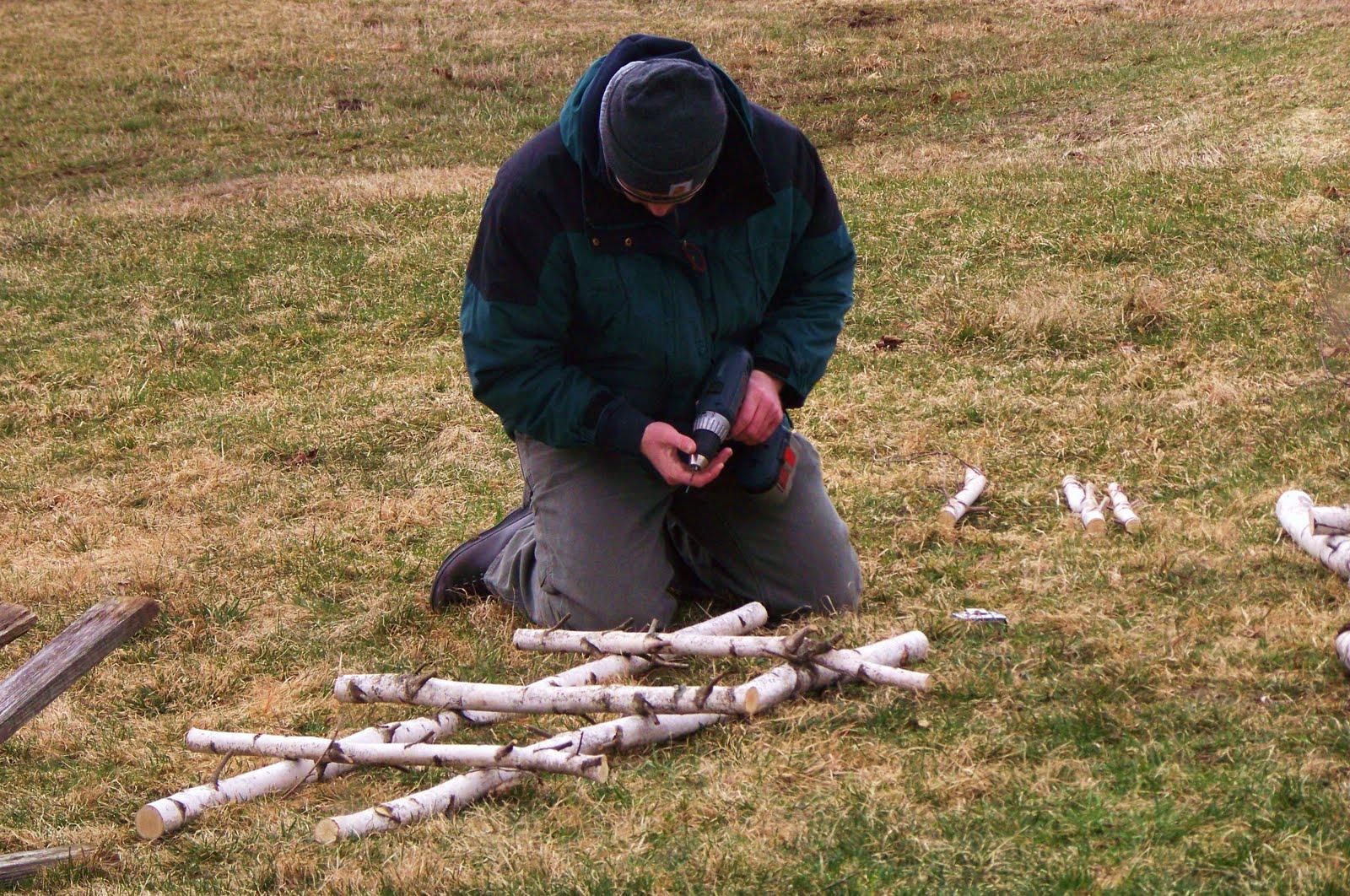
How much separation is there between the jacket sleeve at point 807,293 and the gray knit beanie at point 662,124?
23.4 inches

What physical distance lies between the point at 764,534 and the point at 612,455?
57 centimetres

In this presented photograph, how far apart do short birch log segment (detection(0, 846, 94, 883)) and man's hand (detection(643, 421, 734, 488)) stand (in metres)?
1.86

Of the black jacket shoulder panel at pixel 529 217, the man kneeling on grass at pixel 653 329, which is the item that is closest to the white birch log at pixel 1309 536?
the man kneeling on grass at pixel 653 329

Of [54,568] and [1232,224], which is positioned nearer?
[54,568]

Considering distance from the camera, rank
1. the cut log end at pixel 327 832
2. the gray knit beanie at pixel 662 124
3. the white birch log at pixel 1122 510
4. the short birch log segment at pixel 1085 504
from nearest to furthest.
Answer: the cut log end at pixel 327 832 → the gray knit beanie at pixel 662 124 → the white birch log at pixel 1122 510 → the short birch log segment at pixel 1085 504

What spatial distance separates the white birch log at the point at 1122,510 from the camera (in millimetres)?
4711

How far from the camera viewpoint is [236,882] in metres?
3.15

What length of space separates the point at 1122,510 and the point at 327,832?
3025mm

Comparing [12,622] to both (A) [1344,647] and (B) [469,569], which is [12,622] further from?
(A) [1344,647]

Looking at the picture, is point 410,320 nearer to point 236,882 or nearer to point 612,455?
point 612,455

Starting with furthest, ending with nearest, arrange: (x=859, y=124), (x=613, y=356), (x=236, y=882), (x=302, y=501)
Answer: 1. (x=859, y=124)
2. (x=302, y=501)
3. (x=613, y=356)
4. (x=236, y=882)

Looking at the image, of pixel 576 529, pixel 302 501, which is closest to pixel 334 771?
pixel 576 529

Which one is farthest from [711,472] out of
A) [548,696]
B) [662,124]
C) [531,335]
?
[662,124]

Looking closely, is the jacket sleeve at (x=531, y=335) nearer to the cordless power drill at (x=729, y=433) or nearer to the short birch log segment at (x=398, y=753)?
the cordless power drill at (x=729, y=433)
